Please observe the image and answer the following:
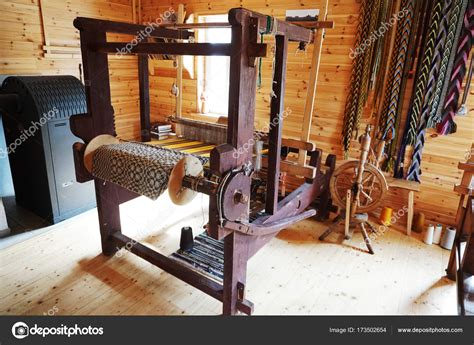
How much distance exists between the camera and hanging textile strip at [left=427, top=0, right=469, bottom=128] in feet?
8.34

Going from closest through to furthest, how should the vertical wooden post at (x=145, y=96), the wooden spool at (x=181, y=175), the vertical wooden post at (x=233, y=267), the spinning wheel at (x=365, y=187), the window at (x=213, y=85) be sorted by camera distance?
the wooden spool at (x=181, y=175), the vertical wooden post at (x=233, y=267), the spinning wheel at (x=365, y=187), the vertical wooden post at (x=145, y=96), the window at (x=213, y=85)

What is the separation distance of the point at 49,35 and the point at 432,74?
394cm

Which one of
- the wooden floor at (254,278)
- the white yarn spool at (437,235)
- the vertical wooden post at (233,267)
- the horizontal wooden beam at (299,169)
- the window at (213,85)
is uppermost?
the window at (213,85)

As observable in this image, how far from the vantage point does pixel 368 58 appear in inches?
117

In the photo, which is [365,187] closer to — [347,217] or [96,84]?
[347,217]

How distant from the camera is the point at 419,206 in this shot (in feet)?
10.6

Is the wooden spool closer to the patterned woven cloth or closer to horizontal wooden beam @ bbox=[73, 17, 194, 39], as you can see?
the patterned woven cloth

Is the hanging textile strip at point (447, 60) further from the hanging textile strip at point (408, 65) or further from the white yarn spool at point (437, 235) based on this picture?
the white yarn spool at point (437, 235)

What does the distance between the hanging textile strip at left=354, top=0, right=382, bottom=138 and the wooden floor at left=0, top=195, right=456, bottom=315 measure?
123 centimetres

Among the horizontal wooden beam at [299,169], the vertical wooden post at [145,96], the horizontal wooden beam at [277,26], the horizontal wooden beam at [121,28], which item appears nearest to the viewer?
the horizontal wooden beam at [277,26]

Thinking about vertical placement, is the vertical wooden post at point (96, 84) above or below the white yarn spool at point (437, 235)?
above

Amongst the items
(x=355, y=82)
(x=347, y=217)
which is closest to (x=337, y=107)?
(x=355, y=82)

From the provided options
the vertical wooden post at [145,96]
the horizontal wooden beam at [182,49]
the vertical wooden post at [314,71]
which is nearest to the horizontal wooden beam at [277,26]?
the horizontal wooden beam at [182,49]

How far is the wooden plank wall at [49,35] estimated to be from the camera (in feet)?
10.8
